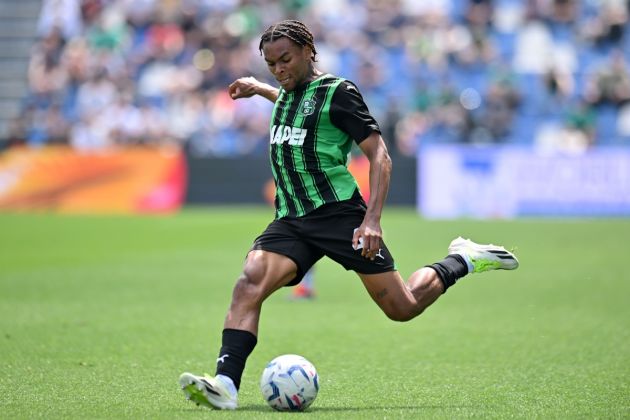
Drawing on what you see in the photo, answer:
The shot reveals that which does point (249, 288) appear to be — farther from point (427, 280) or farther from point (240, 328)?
point (427, 280)

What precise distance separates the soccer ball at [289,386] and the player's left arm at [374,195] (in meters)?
0.82

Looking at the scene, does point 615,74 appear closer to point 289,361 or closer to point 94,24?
point 94,24

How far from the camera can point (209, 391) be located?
20.0 feet

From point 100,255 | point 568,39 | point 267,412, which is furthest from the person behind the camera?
point 568,39

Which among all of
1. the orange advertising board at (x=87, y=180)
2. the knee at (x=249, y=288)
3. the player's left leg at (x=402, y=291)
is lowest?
the orange advertising board at (x=87, y=180)

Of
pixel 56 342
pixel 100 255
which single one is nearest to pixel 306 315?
pixel 56 342

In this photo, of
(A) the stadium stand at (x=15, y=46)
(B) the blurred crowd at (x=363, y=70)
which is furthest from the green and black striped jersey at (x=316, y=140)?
(A) the stadium stand at (x=15, y=46)

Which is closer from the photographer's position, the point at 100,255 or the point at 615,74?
the point at 100,255

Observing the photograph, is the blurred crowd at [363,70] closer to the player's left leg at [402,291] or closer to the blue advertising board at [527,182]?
the blue advertising board at [527,182]

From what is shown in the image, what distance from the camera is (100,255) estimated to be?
17.1m

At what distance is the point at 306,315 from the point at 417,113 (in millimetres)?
16376

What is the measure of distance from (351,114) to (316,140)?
293 mm

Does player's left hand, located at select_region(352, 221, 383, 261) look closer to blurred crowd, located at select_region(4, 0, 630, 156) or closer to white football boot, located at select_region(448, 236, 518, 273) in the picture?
white football boot, located at select_region(448, 236, 518, 273)

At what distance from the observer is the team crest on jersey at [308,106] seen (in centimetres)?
676
